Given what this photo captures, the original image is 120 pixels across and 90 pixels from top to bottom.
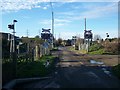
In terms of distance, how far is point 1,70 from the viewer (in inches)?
574

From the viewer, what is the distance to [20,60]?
22391mm

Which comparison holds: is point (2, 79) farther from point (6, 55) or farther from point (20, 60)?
point (20, 60)

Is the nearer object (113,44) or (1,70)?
(1,70)

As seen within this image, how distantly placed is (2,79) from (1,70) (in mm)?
397

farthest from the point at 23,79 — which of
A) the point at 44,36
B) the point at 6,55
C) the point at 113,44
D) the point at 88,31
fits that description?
the point at 88,31

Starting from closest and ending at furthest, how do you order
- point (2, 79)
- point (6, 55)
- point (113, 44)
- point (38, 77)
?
point (2, 79) < point (6, 55) < point (38, 77) < point (113, 44)

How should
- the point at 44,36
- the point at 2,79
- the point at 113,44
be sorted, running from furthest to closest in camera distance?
the point at 113,44 → the point at 44,36 → the point at 2,79

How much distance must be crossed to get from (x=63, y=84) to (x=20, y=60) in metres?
6.61

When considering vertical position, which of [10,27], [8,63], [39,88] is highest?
[10,27]

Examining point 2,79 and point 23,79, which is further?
point 23,79

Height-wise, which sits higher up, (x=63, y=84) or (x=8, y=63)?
(x=8, y=63)

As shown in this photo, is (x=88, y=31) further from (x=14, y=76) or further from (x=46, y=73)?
(x=14, y=76)


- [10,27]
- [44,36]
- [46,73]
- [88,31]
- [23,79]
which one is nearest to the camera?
[23,79]

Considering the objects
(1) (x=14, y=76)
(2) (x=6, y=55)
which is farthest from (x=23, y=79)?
(2) (x=6, y=55)
